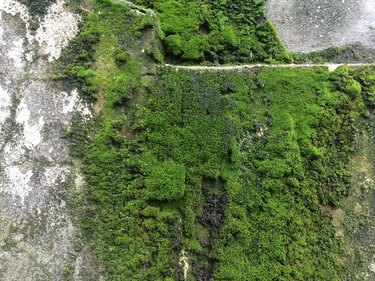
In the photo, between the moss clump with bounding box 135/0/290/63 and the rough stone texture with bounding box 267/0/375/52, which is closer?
the moss clump with bounding box 135/0/290/63

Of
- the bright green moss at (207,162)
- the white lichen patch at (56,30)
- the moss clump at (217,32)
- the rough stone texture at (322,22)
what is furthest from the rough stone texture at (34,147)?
the rough stone texture at (322,22)

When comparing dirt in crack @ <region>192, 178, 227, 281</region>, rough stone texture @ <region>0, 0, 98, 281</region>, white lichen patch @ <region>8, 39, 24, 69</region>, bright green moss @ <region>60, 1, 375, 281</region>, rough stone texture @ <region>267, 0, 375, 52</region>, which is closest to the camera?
rough stone texture @ <region>0, 0, 98, 281</region>

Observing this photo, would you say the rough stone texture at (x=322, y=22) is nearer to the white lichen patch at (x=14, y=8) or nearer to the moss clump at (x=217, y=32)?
the moss clump at (x=217, y=32)

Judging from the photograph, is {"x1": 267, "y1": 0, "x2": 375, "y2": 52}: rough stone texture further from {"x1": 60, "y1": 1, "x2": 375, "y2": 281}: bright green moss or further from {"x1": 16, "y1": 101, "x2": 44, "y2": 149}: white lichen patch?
{"x1": 16, "y1": 101, "x2": 44, "y2": 149}: white lichen patch

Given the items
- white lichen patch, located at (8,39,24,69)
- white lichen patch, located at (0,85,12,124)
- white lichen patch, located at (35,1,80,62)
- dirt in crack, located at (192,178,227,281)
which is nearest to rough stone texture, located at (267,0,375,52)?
dirt in crack, located at (192,178,227,281)

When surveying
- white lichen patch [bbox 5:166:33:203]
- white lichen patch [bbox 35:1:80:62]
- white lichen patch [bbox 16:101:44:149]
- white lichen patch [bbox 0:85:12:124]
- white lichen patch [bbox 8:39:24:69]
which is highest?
white lichen patch [bbox 35:1:80:62]

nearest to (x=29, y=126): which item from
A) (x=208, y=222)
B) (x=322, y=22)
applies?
(x=208, y=222)

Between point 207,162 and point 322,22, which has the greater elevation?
point 322,22

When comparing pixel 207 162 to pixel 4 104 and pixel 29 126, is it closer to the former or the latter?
pixel 29 126
